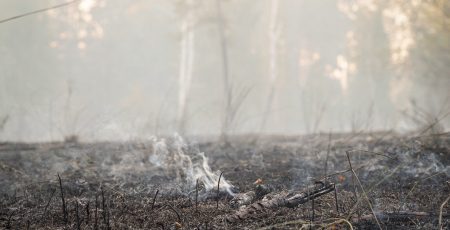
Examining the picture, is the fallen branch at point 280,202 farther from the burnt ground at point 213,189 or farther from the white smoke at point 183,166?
the white smoke at point 183,166

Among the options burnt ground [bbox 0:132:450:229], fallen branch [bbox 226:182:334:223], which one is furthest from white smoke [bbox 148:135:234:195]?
fallen branch [bbox 226:182:334:223]

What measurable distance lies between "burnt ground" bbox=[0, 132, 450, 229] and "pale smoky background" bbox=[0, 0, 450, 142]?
288 cm

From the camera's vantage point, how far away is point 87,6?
3509 cm

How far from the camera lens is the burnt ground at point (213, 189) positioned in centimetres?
340

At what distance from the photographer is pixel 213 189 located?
4.29 m

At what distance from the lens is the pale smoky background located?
18.0 m

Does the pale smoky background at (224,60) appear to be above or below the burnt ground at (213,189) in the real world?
above

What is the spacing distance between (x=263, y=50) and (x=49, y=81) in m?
14.2

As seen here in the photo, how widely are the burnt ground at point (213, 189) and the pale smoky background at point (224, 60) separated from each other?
2.88 meters

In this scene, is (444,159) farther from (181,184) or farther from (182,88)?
(182,88)

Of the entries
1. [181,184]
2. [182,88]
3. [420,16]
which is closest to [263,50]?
[182,88]

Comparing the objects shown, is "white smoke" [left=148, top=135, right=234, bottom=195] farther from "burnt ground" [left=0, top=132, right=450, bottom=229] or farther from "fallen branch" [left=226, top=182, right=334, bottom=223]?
"fallen branch" [left=226, top=182, right=334, bottom=223]

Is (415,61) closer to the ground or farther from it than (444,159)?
farther from it

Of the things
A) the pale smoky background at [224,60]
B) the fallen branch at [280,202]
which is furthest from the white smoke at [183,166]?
the pale smoky background at [224,60]
